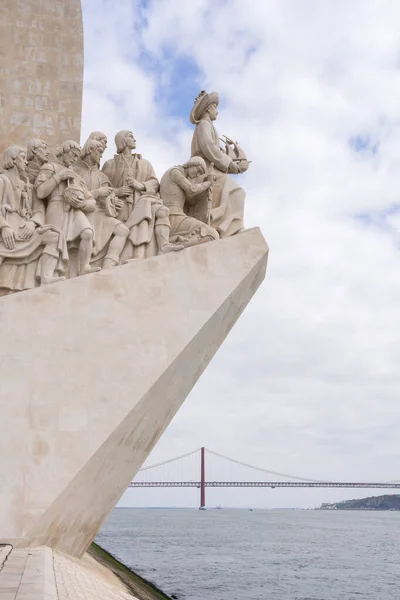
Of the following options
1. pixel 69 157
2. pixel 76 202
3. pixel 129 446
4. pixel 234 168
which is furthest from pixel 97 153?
pixel 129 446

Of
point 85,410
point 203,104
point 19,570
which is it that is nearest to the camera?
point 19,570

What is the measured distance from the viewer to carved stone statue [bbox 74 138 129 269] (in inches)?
300

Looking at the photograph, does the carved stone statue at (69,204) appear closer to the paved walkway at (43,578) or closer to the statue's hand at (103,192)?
the statue's hand at (103,192)

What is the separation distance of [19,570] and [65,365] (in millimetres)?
2118

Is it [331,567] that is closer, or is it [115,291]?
[115,291]

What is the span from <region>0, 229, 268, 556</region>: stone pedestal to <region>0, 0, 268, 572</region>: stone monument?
1cm

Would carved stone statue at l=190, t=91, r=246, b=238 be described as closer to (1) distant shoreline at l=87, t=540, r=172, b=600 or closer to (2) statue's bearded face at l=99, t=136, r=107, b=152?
(2) statue's bearded face at l=99, t=136, r=107, b=152

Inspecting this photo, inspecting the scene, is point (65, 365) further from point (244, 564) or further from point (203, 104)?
point (244, 564)

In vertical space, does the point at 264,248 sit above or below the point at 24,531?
above

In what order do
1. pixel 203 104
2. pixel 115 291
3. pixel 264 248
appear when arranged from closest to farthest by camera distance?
pixel 115 291 < pixel 264 248 < pixel 203 104

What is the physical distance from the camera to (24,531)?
618 centimetres

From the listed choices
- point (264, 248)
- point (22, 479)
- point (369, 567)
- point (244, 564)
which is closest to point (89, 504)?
point (22, 479)

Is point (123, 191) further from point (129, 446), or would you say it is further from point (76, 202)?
point (129, 446)

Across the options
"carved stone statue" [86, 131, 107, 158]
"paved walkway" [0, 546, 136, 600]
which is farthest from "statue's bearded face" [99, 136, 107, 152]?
"paved walkway" [0, 546, 136, 600]
